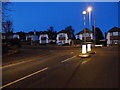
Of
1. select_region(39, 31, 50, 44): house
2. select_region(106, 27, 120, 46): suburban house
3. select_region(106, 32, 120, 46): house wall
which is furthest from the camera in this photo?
select_region(39, 31, 50, 44): house

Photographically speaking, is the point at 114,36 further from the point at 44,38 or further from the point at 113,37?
the point at 44,38

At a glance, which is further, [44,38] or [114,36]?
[44,38]

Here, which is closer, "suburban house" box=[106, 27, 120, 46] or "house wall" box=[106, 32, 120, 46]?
"suburban house" box=[106, 27, 120, 46]

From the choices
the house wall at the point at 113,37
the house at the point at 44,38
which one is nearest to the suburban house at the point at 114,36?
the house wall at the point at 113,37

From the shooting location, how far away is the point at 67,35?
74.2 metres

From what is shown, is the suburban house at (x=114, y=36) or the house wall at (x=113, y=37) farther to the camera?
the house wall at (x=113, y=37)

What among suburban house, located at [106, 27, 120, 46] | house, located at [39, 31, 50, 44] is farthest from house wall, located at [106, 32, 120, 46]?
house, located at [39, 31, 50, 44]

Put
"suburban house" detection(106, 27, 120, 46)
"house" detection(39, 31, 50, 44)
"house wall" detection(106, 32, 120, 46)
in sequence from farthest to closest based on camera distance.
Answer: "house" detection(39, 31, 50, 44) → "house wall" detection(106, 32, 120, 46) → "suburban house" detection(106, 27, 120, 46)

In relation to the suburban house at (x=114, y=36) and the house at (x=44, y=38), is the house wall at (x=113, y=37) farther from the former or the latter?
the house at (x=44, y=38)

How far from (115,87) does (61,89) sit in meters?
2.00

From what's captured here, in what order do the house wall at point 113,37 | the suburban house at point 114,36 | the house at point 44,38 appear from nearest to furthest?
the suburban house at point 114,36, the house wall at point 113,37, the house at point 44,38

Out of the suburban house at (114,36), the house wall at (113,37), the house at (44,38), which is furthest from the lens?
the house at (44,38)

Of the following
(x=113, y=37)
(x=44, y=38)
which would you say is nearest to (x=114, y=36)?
(x=113, y=37)

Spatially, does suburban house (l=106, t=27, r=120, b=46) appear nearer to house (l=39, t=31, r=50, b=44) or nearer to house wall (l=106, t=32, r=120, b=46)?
house wall (l=106, t=32, r=120, b=46)
